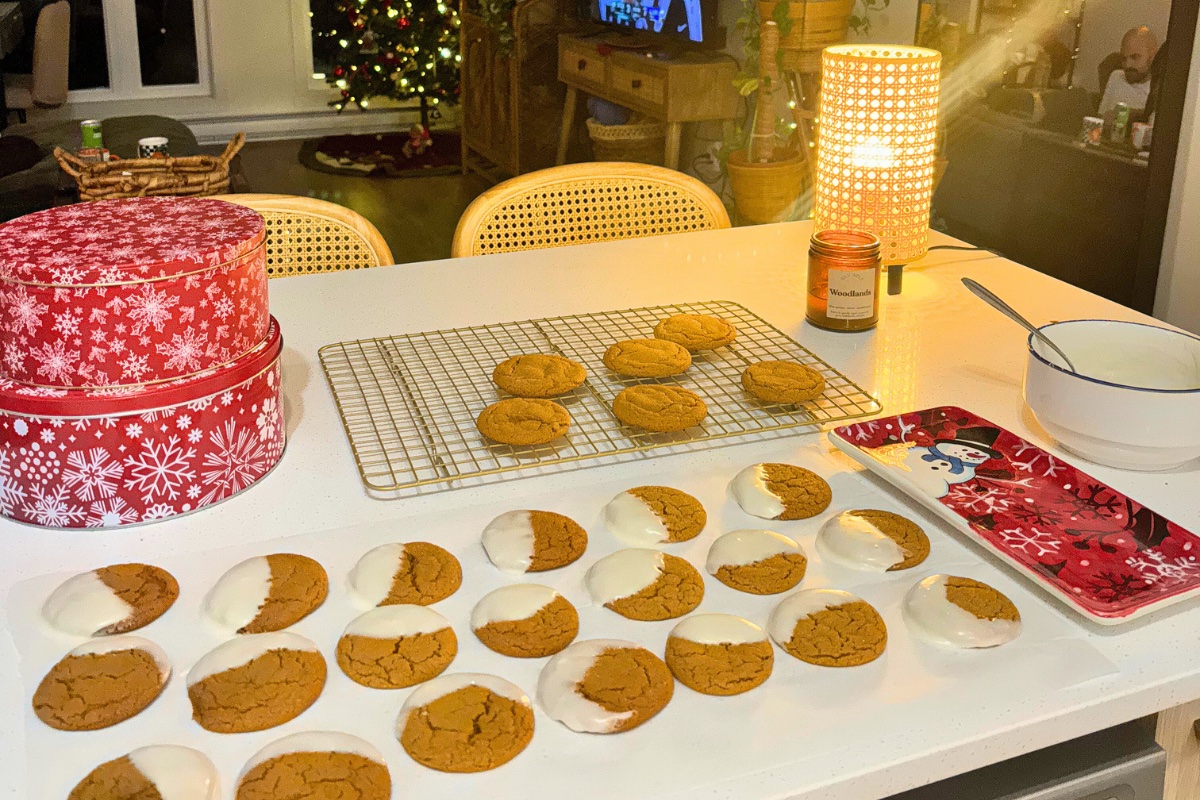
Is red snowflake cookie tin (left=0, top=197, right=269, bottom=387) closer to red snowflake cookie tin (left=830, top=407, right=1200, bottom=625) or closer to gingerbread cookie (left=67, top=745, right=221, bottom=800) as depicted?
gingerbread cookie (left=67, top=745, right=221, bottom=800)

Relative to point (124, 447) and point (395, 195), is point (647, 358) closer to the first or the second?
point (124, 447)

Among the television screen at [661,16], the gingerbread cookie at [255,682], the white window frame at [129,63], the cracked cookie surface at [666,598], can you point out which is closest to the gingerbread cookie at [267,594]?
the gingerbread cookie at [255,682]

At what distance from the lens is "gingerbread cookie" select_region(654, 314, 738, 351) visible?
1.33 metres

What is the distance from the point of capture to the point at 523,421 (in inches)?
44.1

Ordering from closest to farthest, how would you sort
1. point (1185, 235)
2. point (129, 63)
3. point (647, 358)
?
point (647, 358) < point (1185, 235) < point (129, 63)

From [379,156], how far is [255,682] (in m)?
5.93

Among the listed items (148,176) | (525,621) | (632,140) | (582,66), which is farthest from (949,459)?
(582,66)

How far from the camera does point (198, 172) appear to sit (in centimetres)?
319

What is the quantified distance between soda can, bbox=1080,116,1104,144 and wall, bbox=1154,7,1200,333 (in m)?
0.15

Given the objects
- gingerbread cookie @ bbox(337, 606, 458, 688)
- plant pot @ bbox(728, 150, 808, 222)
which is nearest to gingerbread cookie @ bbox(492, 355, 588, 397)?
gingerbread cookie @ bbox(337, 606, 458, 688)

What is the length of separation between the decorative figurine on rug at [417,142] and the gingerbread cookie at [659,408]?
216 inches

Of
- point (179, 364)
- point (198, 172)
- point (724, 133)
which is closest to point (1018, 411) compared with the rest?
point (179, 364)

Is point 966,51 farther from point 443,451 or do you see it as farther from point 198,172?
point 198,172

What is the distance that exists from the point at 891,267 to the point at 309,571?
1.00 meters
